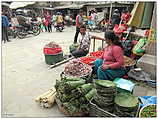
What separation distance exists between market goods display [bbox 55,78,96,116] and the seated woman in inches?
15.9

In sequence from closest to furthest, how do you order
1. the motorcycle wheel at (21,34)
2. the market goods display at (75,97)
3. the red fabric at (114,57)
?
the market goods display at (75,97), the red fabric at (114,57), the motorcycle wheel at (21,34)

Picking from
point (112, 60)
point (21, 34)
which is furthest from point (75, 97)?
point (21, 34)

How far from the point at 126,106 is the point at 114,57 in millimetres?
883

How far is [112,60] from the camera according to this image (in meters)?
2.78

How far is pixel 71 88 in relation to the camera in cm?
251

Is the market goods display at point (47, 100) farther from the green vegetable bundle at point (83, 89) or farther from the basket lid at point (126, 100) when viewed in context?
the basket lid at point (126, 100)

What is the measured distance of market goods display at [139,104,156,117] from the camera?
84.7 inches

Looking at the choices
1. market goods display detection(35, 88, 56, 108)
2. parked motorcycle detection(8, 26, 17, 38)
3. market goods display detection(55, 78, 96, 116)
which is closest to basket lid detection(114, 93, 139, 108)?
market goods display detection(55, 78, 96, 116)

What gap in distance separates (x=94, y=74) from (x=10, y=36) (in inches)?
310

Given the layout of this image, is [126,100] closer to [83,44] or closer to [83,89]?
[83,89]

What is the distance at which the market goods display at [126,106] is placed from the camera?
2104 mm

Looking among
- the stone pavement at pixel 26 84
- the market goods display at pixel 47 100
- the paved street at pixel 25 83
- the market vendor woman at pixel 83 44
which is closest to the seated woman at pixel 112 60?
the stone pavement at pixel 26 84

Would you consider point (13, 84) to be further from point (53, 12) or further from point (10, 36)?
point (53, 12)

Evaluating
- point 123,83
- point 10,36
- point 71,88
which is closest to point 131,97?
point 123,83
